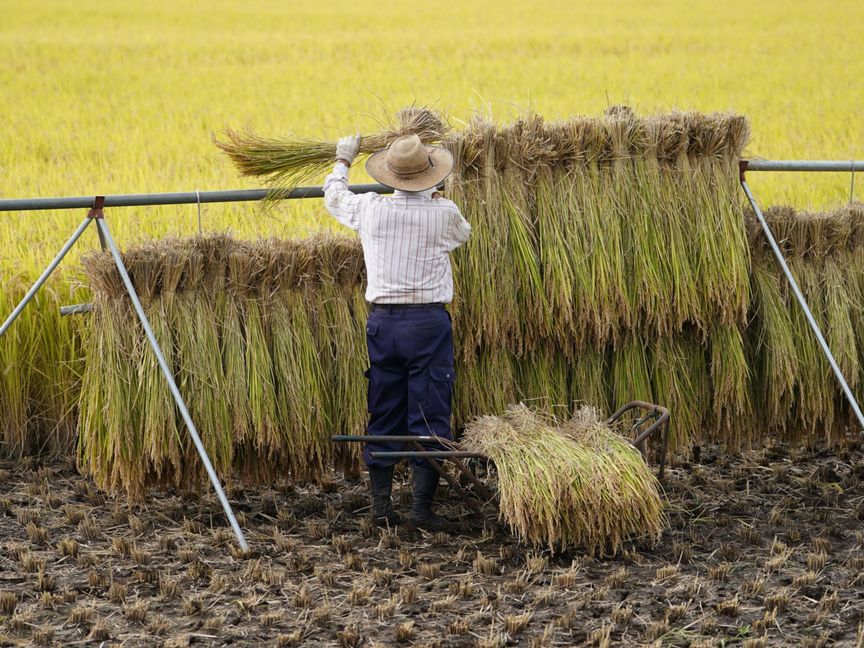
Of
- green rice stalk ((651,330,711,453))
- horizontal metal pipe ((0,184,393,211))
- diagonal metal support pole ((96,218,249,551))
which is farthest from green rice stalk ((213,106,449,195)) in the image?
green rice stalk ((651,330,711,453))

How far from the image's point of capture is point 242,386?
4457mm

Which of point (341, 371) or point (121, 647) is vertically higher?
point (341, 371)

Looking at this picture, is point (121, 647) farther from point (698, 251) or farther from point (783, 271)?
point (783, 271)

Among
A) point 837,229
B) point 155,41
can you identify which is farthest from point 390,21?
point 837,229

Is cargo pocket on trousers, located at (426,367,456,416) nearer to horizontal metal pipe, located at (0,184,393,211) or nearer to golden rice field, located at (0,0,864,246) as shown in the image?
horizontal metal pipe, located at (0,184,393,211)

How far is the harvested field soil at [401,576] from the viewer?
3.43m

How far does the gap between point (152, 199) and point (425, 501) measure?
1579mm

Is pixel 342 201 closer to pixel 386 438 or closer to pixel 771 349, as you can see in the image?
pixel 386 438

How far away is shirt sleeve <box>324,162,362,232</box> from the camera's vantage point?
13.7ft

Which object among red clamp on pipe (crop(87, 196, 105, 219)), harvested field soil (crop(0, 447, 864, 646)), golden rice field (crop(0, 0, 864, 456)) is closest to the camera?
harvested field soil (crop(0, 447, 864, 646))

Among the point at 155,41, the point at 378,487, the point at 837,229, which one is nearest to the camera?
the point at 378,487

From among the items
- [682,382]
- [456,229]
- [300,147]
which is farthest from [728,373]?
[300,147]

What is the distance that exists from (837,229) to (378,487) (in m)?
2.39

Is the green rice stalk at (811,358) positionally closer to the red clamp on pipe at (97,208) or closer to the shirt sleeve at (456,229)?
the shirt sleeve at (456,229)
